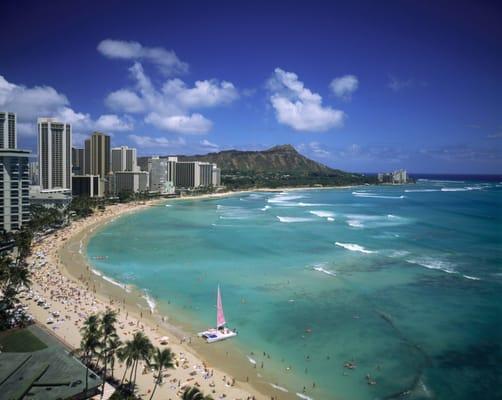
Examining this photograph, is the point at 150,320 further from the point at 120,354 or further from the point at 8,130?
the point at 8,130

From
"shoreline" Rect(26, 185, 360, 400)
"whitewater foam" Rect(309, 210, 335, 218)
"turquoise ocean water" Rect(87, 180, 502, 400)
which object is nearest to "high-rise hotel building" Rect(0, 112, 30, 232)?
"shoreline" Rect(26, 185, 360, 400)

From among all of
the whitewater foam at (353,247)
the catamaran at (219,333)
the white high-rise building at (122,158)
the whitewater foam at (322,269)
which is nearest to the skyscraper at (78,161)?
the white high-rise building at (122,158)

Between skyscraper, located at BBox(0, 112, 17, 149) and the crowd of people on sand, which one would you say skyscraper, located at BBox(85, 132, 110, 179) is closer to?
skyscraper, located at BBox(0, 112, 17, 149)

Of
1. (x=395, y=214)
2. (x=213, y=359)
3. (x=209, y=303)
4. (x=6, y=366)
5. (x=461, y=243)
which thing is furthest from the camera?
(x=395, y=214)

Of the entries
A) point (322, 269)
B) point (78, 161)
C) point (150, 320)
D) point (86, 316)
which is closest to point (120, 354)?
point (150, 320)

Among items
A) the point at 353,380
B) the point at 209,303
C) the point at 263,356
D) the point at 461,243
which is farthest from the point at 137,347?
the point at 461,243

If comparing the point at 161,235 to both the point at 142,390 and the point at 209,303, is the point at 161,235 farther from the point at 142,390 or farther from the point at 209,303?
the point at 142,390
